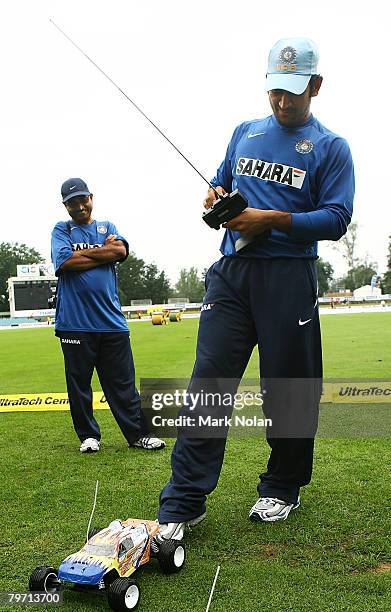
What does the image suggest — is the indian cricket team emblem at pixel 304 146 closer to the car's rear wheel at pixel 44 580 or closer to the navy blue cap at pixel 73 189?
the car's rear wheel at pixel 44 580

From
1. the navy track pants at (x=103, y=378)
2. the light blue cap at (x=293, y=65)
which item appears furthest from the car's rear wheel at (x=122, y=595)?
the navy track pants at (x=103, y=378)

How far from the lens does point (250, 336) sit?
3.56 metres

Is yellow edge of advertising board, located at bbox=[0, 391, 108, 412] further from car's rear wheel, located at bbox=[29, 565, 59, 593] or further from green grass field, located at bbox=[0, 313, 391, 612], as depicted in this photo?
car's rear wheel, located at bbox=[29, 565, 59, 593]

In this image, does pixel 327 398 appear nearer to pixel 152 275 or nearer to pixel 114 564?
pixel 114 564

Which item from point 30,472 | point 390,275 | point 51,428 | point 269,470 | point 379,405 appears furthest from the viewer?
point 390,275

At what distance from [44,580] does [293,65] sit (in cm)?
250

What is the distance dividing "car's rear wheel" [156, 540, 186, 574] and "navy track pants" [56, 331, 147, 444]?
8.39ft

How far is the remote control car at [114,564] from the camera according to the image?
8.46ft

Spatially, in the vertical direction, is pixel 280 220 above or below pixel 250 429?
above

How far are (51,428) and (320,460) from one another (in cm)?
275

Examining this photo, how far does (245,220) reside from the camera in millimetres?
3264

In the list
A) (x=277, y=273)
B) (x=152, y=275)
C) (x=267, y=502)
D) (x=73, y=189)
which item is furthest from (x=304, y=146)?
(x=152, y=275)

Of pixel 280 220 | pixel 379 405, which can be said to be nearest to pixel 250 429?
pixel 379 405

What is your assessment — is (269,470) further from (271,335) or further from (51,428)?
(51,428)
